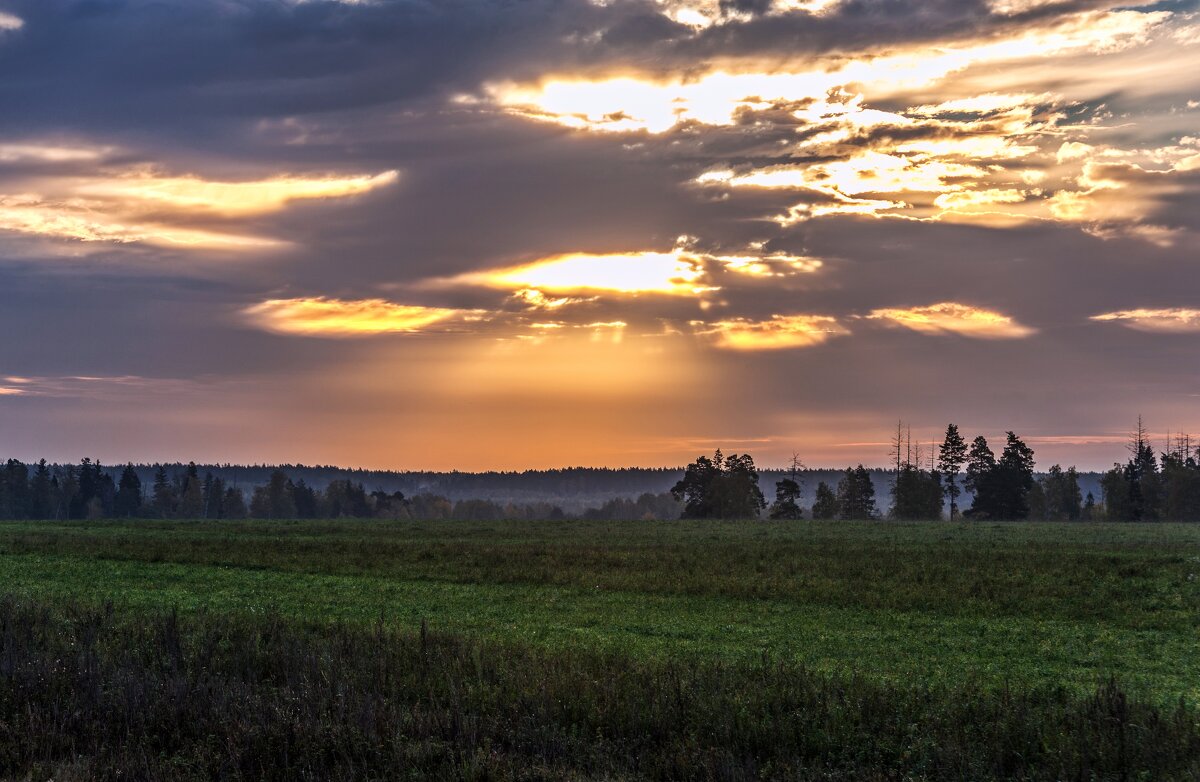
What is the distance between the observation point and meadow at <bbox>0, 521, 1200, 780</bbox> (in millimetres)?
10977

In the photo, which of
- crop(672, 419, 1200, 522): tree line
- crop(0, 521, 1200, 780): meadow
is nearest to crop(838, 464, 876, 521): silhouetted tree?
crop(672, 419, 1200, 522): tree line

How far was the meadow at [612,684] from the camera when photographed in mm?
10977

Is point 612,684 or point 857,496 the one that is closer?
point 612,684

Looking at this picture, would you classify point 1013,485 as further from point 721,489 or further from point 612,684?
point 612,684

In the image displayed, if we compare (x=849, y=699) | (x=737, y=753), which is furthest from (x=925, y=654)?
(x=737, y=753)

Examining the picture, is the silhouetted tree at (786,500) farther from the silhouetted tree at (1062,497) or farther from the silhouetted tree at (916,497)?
the silhouetted tree at (1062,497)

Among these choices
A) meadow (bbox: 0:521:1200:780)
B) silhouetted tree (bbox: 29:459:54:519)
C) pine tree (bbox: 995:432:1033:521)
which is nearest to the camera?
meadow (bbox: 0:521:1200:780)

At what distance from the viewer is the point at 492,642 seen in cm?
1897

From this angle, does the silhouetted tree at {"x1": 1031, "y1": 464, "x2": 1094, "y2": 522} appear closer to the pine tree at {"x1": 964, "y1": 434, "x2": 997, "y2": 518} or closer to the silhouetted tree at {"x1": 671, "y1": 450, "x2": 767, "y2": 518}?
the pine tree at {"x1": 964, "y1": 434, "x2": 997, "y2": 518}

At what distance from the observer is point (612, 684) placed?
13656mm

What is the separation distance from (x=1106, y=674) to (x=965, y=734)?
436 inches

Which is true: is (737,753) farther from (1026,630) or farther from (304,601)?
(304,601)

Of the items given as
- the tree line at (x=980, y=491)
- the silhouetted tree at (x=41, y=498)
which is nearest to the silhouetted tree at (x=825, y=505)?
the tree line at (x=980, y=491)

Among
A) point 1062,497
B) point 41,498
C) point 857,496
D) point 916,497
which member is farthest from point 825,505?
point 41,498
